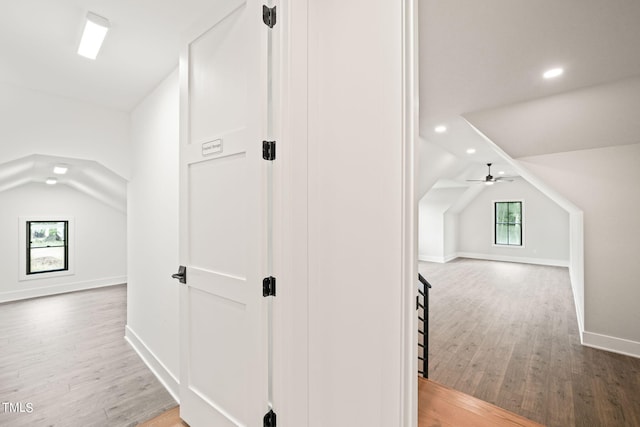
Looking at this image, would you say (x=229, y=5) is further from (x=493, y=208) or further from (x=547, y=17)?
(x=493, y=208)

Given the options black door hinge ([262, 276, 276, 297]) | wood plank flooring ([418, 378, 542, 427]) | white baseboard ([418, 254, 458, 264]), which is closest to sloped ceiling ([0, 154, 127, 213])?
black door hinge ([262, 276, 276, 297])

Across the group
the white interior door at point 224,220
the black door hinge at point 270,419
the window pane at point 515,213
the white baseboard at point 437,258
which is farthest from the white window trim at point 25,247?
the window pane at point 515,213

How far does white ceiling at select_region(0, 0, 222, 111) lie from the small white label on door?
2.99 ft

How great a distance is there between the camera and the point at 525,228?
8289 millimetres

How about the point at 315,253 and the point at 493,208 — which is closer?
the point at 315,253

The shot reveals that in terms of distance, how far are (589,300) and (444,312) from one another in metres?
1.70

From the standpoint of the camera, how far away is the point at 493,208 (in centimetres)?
889

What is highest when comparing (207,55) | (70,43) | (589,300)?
(70,43)

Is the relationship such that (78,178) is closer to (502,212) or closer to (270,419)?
(270,419)

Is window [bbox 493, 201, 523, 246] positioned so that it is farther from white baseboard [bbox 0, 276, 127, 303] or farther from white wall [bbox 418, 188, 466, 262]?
white baseboard [bbox 0, 276, 127, 303]

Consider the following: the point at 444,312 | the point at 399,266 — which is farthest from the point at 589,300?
the point at 399,266

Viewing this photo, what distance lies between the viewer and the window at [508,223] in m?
8.47

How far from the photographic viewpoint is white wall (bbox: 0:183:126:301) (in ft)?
16.0

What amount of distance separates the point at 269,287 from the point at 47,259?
6.69 meters
